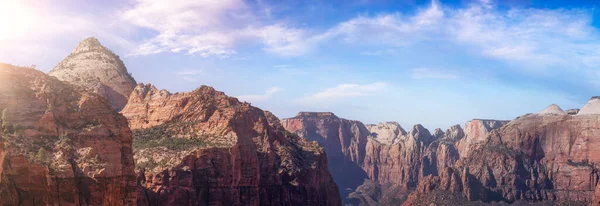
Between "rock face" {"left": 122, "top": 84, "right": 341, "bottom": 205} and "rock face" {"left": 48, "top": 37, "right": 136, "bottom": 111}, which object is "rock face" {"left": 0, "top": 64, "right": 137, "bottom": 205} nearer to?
"rock face" {"left": 122, "top": 84, "right": 341, "bottom": 205}

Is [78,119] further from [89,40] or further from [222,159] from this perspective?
[89,40]

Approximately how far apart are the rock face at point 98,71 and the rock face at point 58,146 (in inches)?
2437

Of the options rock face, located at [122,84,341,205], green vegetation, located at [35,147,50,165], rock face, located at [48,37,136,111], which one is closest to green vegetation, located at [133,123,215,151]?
rock face, located at [122,84,341,205]

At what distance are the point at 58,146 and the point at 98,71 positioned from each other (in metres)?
78.5

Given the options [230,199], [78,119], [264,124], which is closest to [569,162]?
[264,124]

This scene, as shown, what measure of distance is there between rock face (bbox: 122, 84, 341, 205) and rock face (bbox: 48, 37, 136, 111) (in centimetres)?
712

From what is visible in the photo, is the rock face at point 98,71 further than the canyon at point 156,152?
Yes

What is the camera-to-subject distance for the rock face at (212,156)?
94.2 metres

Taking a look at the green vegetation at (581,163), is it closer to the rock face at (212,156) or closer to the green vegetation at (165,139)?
the rock face at (212,156)

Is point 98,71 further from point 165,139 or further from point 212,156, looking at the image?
point 212,156

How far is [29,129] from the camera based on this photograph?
52.4m

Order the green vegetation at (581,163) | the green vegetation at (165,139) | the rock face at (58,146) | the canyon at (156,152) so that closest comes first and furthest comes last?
the rock face at (58,146) → the canyon at (156,152) → the green vegetation at (165,139) → the green vegetation at (581,163)

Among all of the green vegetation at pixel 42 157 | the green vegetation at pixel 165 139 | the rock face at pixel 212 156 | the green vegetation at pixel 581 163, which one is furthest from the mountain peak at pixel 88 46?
the green vegetation at pixel 581 163

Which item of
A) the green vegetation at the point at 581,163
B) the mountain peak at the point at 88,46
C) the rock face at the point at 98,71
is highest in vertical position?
the mountain peak at the point at 88,46
